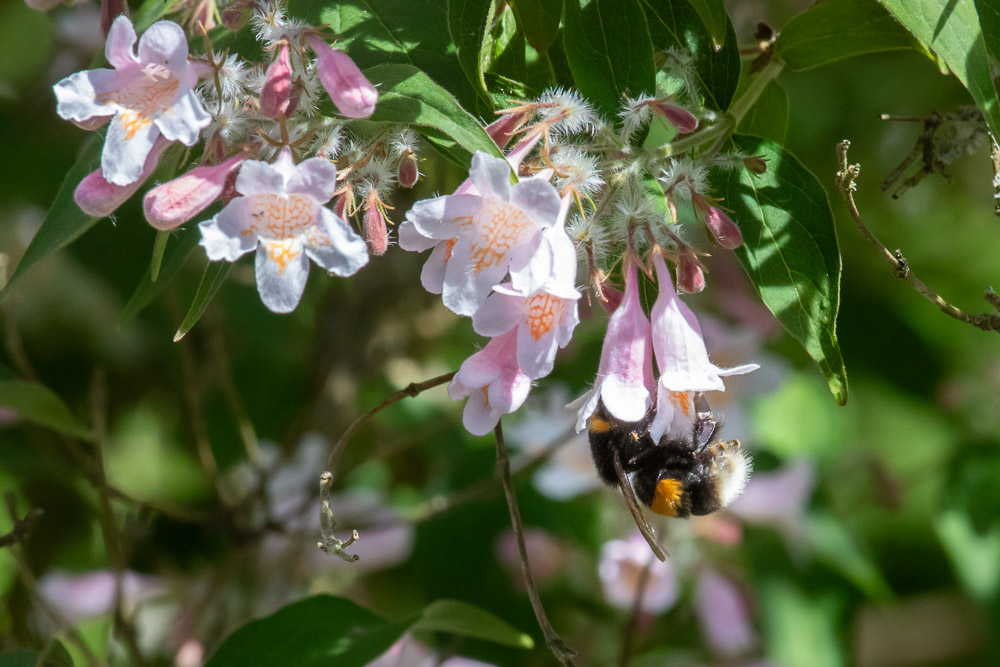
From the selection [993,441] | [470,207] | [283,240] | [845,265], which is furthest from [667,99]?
[845,265]

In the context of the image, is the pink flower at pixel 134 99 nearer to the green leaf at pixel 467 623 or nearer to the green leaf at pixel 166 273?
the green leaf at pixel 166 273

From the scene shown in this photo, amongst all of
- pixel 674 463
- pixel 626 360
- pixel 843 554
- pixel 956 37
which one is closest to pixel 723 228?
pixel 626 360

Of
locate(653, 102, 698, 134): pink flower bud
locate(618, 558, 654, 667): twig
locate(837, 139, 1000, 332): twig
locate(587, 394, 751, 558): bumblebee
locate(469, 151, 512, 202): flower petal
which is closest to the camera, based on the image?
locate(469, 151, 512, 202): flower petal

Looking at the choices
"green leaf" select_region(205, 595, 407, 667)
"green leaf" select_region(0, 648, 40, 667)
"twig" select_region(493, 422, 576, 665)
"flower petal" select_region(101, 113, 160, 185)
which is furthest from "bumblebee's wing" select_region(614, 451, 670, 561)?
"green leaf" select_region(0, 648, 40, 667)

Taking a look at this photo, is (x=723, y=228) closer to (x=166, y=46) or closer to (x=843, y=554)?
(x=166, y=46)

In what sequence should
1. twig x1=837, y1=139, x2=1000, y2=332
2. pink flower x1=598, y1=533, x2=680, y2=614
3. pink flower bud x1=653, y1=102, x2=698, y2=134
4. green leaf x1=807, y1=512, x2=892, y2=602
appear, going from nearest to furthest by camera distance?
pink flower bud x1=653, y1=102, x2=698, y2=134
twig x1=837, y1=139, x2=1000, y2=332
pink flower x1=598, y1=533, x2=680, y2=614
green leaf x1=807, y1=512, x2=892, y2=602

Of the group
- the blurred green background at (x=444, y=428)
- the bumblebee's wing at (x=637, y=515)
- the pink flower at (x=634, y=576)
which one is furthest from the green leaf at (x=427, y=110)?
the pink flower at (x=634, y=576)

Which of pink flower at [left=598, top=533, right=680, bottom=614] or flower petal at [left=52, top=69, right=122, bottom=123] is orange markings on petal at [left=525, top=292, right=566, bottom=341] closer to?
flower petal at [left=52, top=69, right=122, bottom=123]
